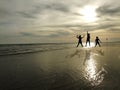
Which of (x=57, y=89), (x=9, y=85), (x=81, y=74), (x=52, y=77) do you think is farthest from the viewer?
(x=81, y=74)

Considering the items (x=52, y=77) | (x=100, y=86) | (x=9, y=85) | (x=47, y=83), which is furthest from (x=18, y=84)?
(x=100, y=86)

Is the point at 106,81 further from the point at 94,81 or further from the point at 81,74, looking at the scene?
the point at 81,74

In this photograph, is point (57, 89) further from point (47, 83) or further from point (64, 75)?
point (64, 75)

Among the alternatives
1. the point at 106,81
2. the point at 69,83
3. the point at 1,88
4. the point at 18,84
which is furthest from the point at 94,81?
the point at 1,88

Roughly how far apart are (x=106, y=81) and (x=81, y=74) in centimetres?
159

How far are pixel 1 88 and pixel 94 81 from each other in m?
3.31

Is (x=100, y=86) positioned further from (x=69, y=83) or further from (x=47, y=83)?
(x=47, y=83)

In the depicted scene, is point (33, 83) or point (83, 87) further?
point (33, 83)

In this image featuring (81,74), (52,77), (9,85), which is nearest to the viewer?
(9,85)

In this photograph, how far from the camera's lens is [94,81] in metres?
7.63

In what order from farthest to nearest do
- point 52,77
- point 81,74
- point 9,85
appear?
point 81,74, point 52,77, point 9,85

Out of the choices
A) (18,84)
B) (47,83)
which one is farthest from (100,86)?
(18,84)

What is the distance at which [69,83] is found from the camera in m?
7.44

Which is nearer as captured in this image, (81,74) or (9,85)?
(9,85)
